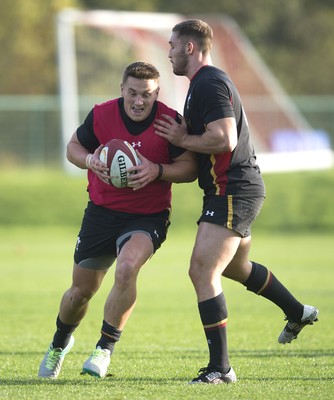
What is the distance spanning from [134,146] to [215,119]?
70 cm

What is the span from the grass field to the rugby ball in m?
→ 1.37

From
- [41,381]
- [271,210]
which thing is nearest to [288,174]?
[271,210]

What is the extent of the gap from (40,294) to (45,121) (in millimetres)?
16052

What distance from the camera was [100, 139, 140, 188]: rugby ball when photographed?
6793mm

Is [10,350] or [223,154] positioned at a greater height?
[223,154]

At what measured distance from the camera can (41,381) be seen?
6.78 m

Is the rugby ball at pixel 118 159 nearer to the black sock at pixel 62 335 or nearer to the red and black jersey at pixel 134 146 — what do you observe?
the red and black jersey at pixel 134 146

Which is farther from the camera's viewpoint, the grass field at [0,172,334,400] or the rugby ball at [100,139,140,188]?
the rugby ball at [100,139,140,188]

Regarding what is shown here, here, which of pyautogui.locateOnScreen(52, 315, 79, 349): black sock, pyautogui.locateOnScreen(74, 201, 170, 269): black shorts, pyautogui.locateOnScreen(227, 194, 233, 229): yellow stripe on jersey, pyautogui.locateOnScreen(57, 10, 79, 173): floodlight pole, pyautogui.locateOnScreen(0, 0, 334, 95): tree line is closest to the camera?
pyautogui.locateOnScreen(227, 194, 233, 229): yellow stripe on jersey

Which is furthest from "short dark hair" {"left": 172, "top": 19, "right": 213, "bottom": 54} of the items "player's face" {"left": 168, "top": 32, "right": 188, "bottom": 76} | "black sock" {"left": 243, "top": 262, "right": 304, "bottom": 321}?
"black sock" {"left": 243, "top": 262, "right": 304, "bottom": 321}

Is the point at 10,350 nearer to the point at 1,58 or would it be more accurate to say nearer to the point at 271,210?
the point at 271,210

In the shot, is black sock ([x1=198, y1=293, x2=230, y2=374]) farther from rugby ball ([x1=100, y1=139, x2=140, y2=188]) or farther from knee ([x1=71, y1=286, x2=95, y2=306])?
rugby ball ([x1=100, y1=139, x2=140, y2=188])

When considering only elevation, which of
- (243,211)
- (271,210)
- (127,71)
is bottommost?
(271,210)

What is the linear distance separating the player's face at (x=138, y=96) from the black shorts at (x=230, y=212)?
76cm
